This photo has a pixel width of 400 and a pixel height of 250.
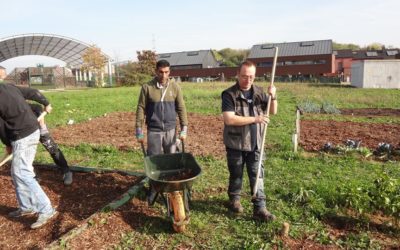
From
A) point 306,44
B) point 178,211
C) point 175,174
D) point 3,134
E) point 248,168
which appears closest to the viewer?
point 178,211

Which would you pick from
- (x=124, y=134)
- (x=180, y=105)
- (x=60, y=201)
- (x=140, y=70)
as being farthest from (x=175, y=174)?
(x=140, y=70)

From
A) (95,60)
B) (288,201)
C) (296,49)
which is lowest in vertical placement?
(288,201)

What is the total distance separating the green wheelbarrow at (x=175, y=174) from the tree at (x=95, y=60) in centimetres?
4012

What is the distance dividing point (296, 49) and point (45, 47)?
37.5 m

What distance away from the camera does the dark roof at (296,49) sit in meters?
51.2

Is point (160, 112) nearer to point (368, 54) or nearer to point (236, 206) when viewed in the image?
point (236, 206)

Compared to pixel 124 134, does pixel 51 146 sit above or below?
above

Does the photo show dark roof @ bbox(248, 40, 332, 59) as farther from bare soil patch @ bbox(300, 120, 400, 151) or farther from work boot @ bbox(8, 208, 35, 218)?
work boot @ bbox(8, 208, 35, 218)

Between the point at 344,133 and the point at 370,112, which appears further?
the point at 370,112

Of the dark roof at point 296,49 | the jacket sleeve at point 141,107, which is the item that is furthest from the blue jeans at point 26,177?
the dark roof at point 296,49

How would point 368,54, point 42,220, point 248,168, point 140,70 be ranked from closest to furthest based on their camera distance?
point 42,220 → point 248,168 → point 140,70 → point 368,54

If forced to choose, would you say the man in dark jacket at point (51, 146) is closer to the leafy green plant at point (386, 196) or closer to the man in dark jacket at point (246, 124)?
the man in dark jacket at point (246, 124)

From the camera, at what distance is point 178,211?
389 centimetres

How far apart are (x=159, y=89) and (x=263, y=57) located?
1981 inches
